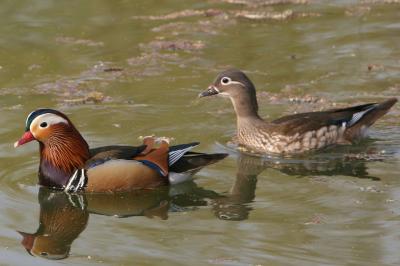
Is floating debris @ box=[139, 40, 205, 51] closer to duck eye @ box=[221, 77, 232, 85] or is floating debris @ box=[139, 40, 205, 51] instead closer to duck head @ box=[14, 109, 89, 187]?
duck eye @ box=[221, 77, 232, 85]

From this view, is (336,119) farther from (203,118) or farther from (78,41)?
(78,41)

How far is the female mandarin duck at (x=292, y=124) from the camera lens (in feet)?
36.0

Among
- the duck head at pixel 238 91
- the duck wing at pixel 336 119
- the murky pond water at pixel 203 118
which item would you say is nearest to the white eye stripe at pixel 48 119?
the murky pond water at pixel 203 118

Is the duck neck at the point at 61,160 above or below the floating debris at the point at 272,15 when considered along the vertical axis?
below

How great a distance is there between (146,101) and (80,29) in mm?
3796

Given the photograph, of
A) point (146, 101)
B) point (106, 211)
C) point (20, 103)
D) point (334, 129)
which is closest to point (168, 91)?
point (146, 101)

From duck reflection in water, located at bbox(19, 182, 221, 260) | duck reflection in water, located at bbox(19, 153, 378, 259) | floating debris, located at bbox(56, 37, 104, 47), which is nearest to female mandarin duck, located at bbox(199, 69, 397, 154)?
duck reflection in water, located at bbox(19, 153, 378, 259)

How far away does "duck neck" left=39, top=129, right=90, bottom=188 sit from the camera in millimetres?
9836

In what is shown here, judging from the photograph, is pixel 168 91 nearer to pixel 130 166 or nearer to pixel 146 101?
pixel 146 101

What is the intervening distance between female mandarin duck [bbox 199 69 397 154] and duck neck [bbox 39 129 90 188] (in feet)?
6.88

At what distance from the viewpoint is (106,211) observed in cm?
923

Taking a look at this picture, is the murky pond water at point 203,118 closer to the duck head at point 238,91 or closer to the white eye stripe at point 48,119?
the duck head at point 238,91

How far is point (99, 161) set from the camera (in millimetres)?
9758

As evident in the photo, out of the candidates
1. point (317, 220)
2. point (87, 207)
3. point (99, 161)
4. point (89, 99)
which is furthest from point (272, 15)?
point (317, 220)
